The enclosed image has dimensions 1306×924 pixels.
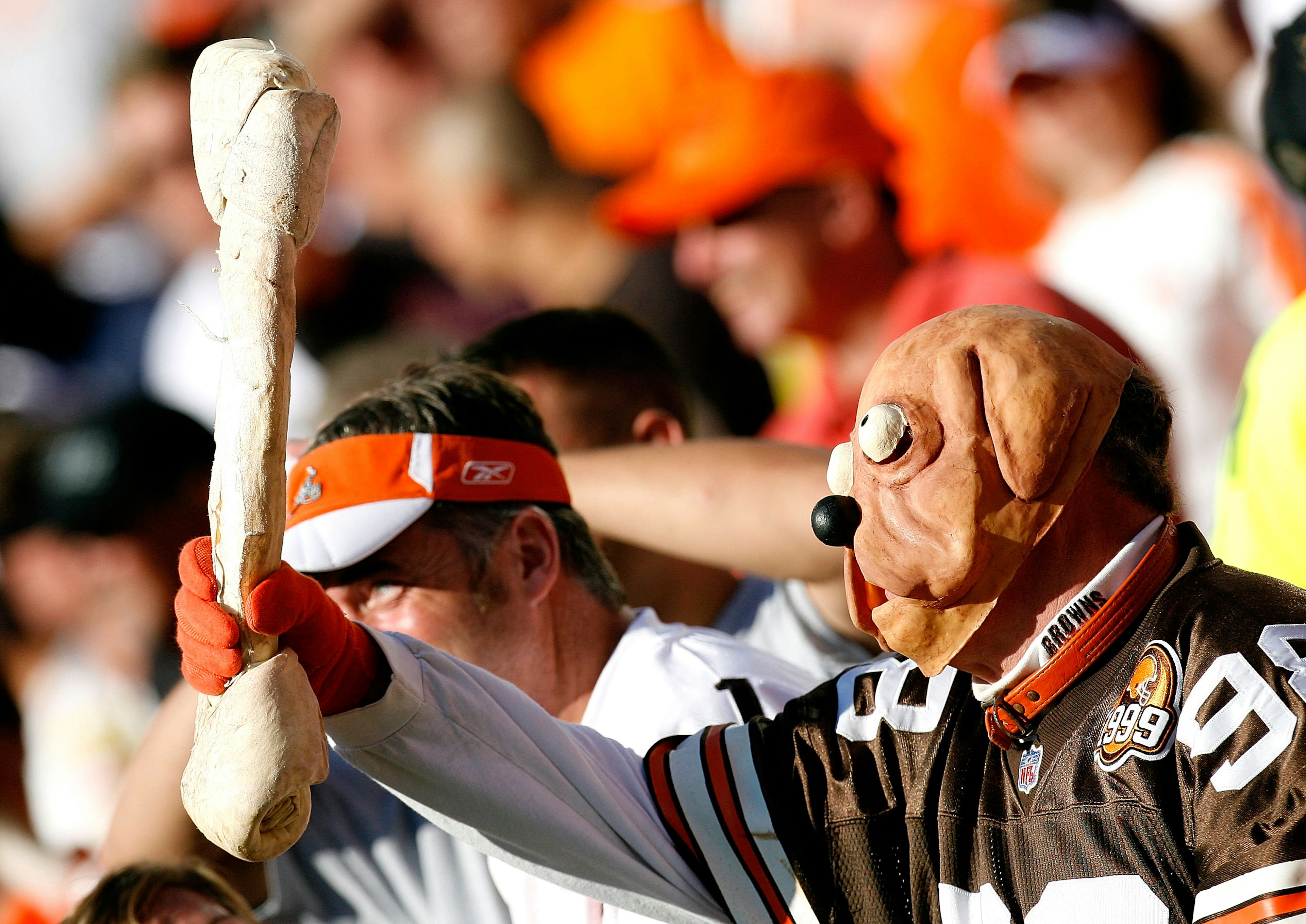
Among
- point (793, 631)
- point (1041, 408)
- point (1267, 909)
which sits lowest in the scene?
point (1267, 909)

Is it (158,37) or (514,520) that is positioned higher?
(158,37)

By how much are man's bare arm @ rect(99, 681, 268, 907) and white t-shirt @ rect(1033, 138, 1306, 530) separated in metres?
2.28

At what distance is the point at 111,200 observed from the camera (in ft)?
19.7

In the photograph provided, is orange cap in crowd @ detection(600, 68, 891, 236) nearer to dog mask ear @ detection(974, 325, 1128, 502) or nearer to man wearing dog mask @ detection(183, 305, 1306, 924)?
man wearing dog mask @ detection(183, 305, 1306, 924)

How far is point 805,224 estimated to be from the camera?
395cm

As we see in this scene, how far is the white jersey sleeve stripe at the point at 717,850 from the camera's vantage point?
175 centimetres

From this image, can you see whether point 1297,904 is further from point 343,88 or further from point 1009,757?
point 343,88

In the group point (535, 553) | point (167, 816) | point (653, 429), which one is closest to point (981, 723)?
point (535, 553)

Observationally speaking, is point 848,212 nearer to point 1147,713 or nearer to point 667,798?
point 667,798

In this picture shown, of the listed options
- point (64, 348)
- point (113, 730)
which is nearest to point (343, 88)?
point (64, 348)

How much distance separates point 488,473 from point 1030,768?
1.05 metres

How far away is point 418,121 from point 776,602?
3296 millimetres

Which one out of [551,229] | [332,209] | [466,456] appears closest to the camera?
[466,456]

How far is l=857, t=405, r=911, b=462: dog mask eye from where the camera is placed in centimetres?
145
